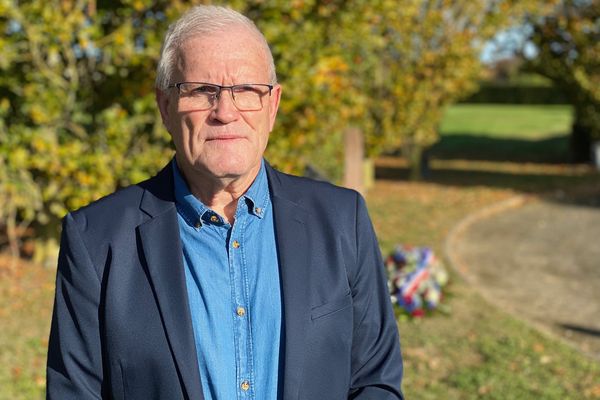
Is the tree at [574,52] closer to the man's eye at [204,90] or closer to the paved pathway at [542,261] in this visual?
the paved pathway at [542,261]

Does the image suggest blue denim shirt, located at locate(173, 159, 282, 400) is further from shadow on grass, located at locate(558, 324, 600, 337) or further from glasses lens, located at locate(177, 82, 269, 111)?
shadow on grass, located at locate(558, 324, 600, 337)

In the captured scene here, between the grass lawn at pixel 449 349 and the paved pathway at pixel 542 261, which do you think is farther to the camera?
the paved pathway at pixel 542 261

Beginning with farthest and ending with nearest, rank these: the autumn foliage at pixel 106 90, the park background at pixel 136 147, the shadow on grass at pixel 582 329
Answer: the shadow on grass at pixel 582 329 < the autumn foliage at pixel 106 90 < the park background at pixel 136 147

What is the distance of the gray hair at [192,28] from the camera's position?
77.3 inches

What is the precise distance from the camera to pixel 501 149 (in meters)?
28.1

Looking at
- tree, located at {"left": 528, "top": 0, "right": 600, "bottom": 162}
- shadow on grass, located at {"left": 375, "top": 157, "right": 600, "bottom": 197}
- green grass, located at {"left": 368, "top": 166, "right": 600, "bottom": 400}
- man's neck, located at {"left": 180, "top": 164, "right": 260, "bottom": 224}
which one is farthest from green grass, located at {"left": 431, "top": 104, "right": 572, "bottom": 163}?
man's neck, located at {"left": 180, "top": 164, "right": 260, "bottom": 224}

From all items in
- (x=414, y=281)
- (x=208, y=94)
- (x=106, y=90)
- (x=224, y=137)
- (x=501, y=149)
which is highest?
(x=208, y=94)

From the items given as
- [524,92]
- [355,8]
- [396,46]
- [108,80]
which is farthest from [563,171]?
[524,92]

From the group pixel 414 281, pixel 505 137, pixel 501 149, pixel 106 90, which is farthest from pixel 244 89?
pixel 505 137

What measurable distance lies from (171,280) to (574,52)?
60.8 ft

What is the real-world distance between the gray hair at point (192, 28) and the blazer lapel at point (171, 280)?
1.13 feet

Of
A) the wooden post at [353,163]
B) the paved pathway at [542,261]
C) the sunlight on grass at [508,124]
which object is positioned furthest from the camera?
the sunlight on grass at [508,124]

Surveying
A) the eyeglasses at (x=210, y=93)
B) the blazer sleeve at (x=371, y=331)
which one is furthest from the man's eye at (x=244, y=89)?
the blazer sleeve at (x=371, y=331)

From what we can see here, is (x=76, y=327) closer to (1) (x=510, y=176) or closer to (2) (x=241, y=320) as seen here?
(2) (x=241, y=320)
